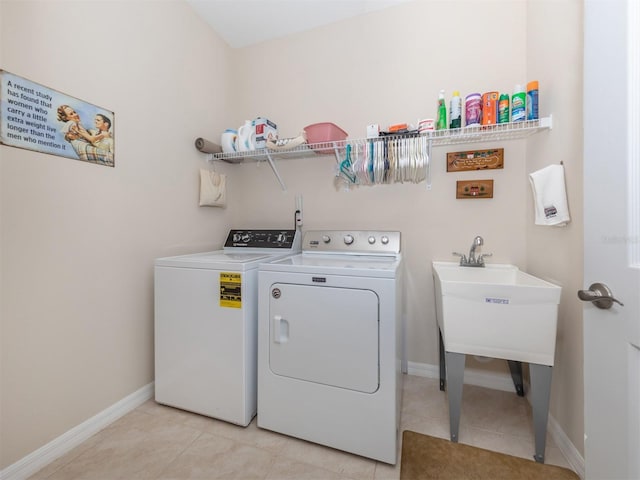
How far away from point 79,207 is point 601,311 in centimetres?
214

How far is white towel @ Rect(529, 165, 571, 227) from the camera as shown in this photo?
4.34ft

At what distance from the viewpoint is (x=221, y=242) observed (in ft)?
8.01

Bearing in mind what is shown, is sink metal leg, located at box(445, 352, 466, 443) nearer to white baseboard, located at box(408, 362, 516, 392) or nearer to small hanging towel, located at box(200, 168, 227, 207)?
white baseboard, located at box(408, 362, 516, 392)

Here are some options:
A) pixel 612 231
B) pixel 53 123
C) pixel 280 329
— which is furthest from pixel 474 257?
pixel 53 123

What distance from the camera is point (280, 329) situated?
56.3 inches

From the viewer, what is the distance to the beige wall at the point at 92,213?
1198 millimetres

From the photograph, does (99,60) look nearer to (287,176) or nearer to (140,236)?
(140,236)

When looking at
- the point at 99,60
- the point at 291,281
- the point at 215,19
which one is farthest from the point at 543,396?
the point at 215,19

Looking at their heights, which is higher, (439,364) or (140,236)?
(140,236)

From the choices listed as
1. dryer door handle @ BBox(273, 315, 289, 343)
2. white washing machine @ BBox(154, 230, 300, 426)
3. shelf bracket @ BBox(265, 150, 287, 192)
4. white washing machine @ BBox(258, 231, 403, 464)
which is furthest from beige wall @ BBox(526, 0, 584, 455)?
shelf bracket @ BBox(265, 150, 287, 192)

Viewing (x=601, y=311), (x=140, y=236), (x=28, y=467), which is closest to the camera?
(x=601, y=311)

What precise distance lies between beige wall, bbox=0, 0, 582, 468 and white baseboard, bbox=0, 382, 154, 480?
42 millimetres

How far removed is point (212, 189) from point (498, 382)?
8.37 feet

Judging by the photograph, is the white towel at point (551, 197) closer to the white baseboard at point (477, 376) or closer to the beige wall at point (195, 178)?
the beige wall at point (195, 178)
